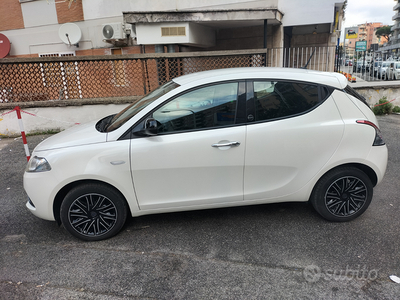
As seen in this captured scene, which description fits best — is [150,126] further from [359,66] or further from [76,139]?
[359,66]

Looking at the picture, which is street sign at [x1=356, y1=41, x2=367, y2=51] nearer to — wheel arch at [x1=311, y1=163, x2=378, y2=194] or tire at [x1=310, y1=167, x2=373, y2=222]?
wheel arch at [x1=311, y1=163, x2=378, y2=194]

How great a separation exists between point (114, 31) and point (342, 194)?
972 cm

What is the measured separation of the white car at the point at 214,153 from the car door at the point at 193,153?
10 millimetres

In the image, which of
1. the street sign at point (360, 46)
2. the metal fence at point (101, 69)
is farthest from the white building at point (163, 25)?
the street sign at point (360, 46)

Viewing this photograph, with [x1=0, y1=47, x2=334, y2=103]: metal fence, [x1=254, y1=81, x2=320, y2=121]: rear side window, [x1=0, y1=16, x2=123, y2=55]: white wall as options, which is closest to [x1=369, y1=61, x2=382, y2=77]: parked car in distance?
[x1=0, y1=47, x2=334, y2=103]: metal fence

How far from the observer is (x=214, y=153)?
3209 millimetres

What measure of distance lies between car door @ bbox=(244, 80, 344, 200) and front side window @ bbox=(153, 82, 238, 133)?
25 centimetres

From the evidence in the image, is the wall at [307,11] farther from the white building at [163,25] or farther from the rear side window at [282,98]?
the rear side window at [282,98]

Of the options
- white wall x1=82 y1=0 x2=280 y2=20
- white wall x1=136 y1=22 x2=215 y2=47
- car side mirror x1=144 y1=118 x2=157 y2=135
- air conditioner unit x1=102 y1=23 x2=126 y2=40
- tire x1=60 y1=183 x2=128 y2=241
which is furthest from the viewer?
air conditioner unit x1=102 y1=23 x2=126 y2=40

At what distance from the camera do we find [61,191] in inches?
131

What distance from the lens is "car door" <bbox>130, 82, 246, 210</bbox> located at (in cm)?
319

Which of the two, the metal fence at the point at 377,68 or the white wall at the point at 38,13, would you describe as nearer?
the metal fence at the point at 377,68

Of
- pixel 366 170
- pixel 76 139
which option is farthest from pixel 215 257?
pixel 366 170
